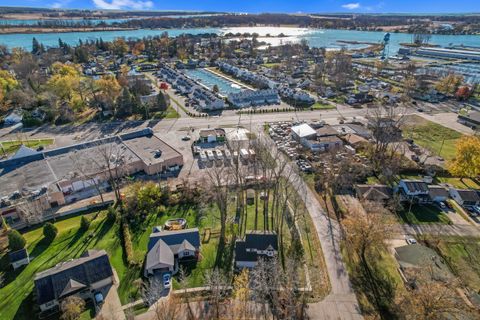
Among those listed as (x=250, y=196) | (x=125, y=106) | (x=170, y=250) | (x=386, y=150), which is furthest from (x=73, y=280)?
(x=125, y=106)

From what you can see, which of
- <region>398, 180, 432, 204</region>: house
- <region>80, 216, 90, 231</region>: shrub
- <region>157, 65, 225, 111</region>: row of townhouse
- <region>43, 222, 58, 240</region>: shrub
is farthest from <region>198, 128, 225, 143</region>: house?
<region>398, 180, 432, 204</region>: house

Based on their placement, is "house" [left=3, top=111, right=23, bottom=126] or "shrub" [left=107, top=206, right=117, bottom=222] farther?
"house" [left=3, top=111, right=23, bottom=126]

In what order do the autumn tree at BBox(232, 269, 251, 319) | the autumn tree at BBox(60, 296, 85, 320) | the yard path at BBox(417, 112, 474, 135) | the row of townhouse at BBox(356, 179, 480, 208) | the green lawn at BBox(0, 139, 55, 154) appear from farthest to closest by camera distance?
the yard path at BBox(417, 112, 474, 135)
the green lawn at BBox(0, 139, 55, 154)
the row of townhouse at BBox(356, 179, 480, 208)
the autumn tree at BBox(232, 269, 251, 319)
the autumn tree at BBox(60, 296, 85, 320)

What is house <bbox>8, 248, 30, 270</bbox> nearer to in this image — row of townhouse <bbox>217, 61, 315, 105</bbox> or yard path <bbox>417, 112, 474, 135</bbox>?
row of townhouse <bbox>217, 61, 315, 105</bbox>

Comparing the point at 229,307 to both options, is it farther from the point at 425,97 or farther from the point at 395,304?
the point at 425,97

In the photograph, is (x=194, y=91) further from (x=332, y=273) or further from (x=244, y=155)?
(x=332, y=273)

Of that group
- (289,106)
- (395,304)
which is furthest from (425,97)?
(395,304)
